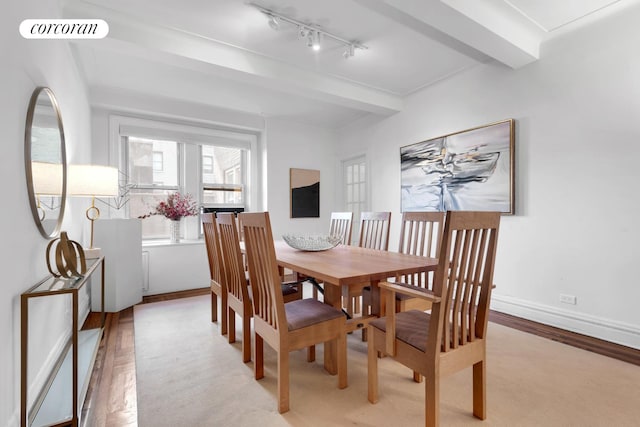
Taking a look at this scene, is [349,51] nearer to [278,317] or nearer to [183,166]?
[278,317]

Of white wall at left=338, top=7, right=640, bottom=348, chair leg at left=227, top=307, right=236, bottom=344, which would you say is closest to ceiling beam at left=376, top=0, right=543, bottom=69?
white wall at left=338, top=7, right=640, bottom=348

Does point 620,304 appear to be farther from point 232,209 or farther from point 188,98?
point 188,98

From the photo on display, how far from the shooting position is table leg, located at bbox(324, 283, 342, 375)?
6.28 feet

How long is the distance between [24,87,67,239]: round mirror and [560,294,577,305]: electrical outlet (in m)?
3.95

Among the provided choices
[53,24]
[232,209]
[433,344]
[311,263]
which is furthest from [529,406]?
[232,209]

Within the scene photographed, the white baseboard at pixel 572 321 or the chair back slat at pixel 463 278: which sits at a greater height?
the chair back slat at pixel 463 278

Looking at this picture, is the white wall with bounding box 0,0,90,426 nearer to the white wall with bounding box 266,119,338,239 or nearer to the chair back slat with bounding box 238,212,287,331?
the chair back slat with bounding box 238,212,287,331

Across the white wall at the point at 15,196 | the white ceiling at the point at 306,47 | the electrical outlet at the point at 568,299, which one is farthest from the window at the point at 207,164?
the electrical outlet at the point at 568,299

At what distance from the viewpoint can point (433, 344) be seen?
1.27 meters

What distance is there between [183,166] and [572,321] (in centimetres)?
499

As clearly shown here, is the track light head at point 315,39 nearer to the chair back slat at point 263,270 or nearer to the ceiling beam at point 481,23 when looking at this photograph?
the ceiling beam at point 481,23

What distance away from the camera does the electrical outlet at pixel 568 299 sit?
2.61 m

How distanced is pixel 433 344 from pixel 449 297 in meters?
0.21

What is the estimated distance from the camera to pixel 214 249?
275 cm
